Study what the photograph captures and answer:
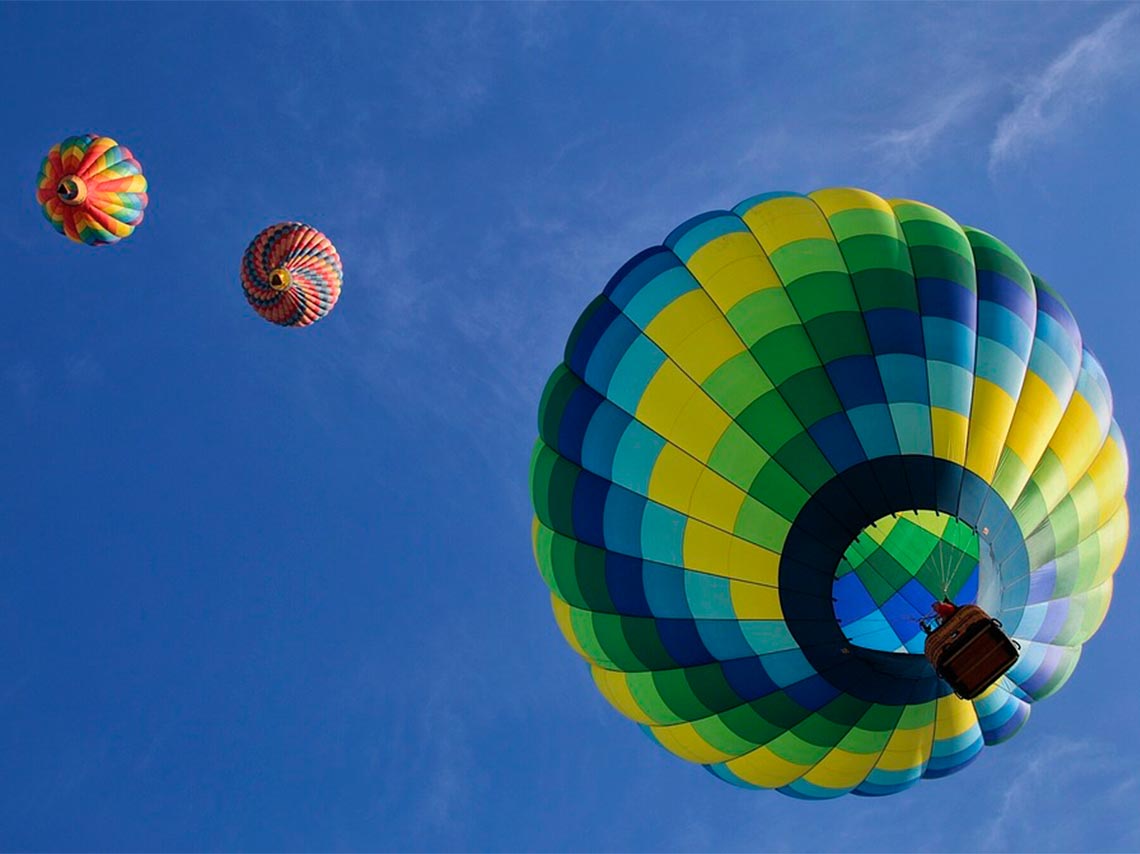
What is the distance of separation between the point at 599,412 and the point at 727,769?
14.2ft

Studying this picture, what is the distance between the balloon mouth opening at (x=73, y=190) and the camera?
741 inches

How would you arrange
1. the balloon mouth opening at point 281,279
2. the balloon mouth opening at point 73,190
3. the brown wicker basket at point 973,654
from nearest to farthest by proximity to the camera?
the brown wicker basket at point 973,654
the balloon mouth opening at point 73,190
the balloon mouth opening at point 281,279

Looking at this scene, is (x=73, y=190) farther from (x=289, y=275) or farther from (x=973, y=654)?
(x=973, y=654)

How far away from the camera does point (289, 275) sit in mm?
19281

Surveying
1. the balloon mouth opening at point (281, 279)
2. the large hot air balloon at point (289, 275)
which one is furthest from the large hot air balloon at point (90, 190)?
the balloon mouth opening at point (281, 279)

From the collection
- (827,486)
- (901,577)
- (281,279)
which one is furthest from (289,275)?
(901,577)

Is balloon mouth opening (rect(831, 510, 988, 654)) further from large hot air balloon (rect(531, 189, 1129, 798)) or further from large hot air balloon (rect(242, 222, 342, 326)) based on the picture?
large hot air balloon (rect(242, 222, 342, 326))

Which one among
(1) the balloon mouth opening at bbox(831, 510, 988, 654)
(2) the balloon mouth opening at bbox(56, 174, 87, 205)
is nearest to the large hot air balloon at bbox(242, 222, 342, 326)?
(2) the balloon mouth opening at bbox(56, 174, 87, 205)

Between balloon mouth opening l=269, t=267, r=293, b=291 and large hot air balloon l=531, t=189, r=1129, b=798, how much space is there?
24.0 ft

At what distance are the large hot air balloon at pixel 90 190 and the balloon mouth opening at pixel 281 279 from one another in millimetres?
2673

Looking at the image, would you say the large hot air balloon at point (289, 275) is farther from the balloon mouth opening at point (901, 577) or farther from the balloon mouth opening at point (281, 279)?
the balloon mouth opening at point (901, 577)

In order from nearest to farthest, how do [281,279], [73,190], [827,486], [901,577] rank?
[827,486]
[901,577]
[73,190]
[281,279]

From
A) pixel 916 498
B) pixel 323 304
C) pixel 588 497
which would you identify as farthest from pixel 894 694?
pixel 323 304

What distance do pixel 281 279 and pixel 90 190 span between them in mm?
3335
